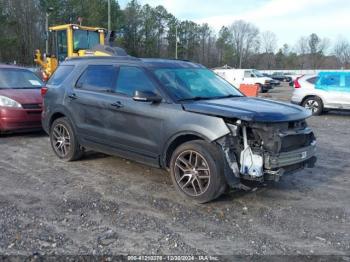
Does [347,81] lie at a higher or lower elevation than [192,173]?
higher

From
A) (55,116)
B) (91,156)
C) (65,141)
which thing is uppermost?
(55,116)

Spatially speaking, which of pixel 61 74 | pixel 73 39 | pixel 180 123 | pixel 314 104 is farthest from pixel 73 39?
pixel 180 123

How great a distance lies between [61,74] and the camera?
7.22m

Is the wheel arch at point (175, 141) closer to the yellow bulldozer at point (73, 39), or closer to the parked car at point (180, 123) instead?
the parked car at point (180, 123)

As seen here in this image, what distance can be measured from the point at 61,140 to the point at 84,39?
10.6 m

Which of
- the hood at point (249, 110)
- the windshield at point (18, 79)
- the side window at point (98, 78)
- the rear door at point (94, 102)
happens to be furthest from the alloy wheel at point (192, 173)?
the windshield at point (18, 79)

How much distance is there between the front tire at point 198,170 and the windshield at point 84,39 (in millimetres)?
12560

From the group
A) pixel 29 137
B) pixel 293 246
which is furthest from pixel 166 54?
pixel 293 246

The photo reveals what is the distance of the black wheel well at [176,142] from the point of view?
517 cm

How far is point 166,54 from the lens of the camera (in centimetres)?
8875

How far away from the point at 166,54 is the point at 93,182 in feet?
278

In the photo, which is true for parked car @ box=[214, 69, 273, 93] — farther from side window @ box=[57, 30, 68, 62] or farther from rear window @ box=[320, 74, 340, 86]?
side window @ box=[57, 30, 68, 62]

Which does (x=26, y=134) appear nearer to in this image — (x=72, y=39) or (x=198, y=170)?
(x=198, y=170)

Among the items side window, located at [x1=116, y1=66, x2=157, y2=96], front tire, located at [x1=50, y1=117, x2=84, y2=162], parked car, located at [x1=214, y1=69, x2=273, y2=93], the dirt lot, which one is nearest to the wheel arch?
the dirt lot
